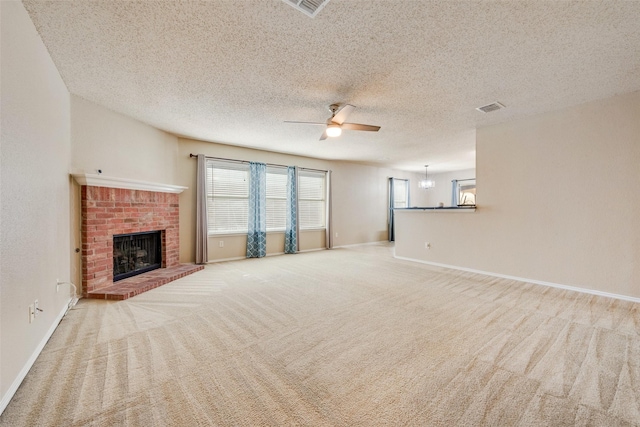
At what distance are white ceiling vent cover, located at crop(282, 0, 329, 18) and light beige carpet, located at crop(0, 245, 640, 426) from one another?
8.41 ft

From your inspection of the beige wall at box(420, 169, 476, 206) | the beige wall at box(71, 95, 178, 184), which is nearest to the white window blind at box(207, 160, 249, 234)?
the beige wall at box(71, 95, 178, 184)

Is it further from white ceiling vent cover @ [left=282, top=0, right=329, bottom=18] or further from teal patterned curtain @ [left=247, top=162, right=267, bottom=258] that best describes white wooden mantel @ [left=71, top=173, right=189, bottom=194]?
white ceiling vent cover @ [left=282, top=0, right=329, bottom=18]

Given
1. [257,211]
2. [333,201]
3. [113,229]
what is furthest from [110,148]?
[333,201]

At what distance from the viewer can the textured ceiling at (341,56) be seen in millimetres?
1872

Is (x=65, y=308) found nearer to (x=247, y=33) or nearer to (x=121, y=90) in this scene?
(x=121, y=90)

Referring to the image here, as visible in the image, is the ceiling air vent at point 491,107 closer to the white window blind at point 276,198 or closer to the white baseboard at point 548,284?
the white baseboard at point 548,284

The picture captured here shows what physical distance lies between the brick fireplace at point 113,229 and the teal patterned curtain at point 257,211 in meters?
1.55

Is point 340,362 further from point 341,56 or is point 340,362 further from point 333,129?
point 333,129

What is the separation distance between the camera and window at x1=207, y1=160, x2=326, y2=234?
5.51 metres

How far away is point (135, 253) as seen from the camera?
420cm

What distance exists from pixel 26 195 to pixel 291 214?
4838 millimetres

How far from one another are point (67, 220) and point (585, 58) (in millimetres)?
5734

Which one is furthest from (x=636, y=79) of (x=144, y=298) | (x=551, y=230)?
(x=144, y=298)

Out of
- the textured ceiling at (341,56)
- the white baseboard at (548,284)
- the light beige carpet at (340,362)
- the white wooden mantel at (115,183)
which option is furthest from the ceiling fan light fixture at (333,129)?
the white baseboard at (548,284)
